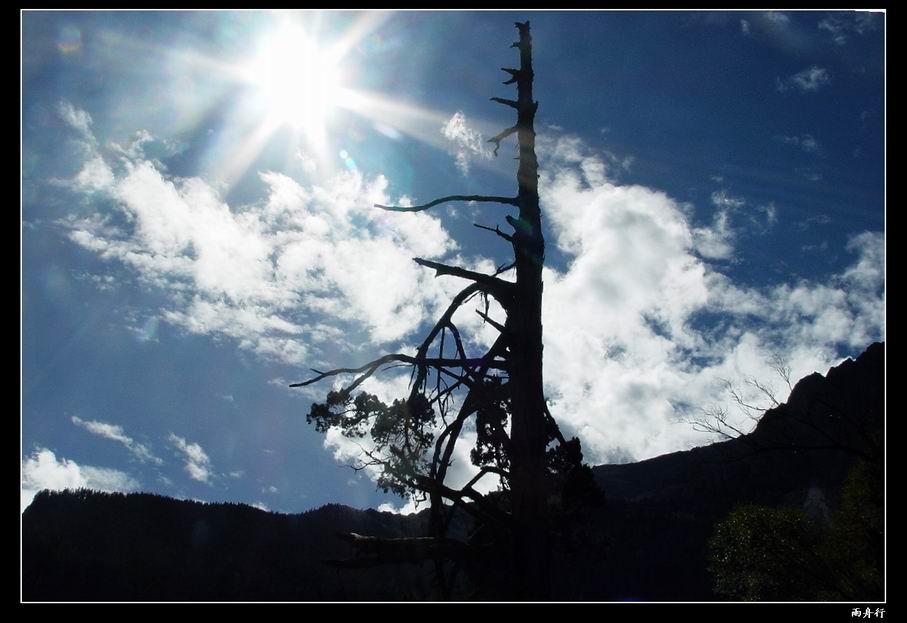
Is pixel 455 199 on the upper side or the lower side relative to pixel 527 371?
upper

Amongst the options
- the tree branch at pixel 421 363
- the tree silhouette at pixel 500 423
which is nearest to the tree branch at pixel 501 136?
the tree silhouette at pixel 500 423

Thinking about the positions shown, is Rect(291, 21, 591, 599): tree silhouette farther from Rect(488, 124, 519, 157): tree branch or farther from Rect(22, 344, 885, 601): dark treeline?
Rect(22, 344, 885, 601): dark treeline

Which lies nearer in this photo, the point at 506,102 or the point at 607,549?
the point at 506,102

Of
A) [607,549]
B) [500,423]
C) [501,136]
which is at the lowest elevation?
[607,549]

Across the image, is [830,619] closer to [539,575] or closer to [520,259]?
[539,575]

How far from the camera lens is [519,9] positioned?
26.9ft

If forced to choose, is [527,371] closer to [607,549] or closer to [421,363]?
[421,363]

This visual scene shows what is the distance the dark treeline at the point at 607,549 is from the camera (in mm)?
26625

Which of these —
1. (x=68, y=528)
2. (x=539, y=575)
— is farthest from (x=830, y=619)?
(x=68, y=528)

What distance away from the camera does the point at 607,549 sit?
190 feet

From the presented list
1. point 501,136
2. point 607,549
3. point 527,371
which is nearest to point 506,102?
point 501,136

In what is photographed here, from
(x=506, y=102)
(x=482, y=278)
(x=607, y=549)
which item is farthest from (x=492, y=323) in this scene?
(x=607, y=549)

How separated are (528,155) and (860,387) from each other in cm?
11684
